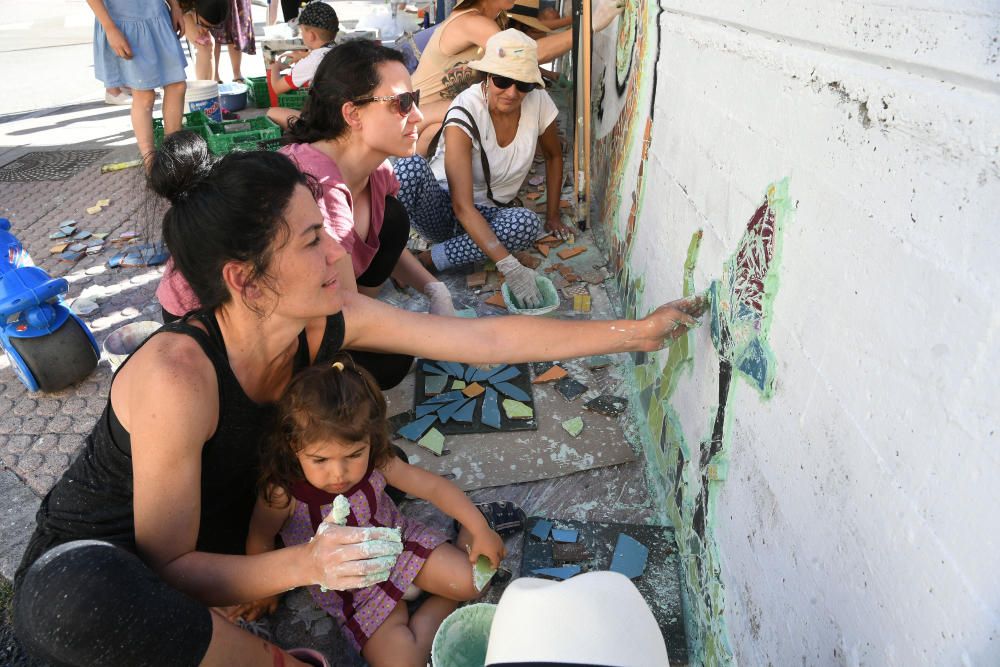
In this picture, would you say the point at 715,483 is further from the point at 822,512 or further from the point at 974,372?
the point at 974,372

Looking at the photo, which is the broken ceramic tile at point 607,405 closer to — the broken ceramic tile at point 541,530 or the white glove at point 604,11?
the broken ceramic tile at point 541,530

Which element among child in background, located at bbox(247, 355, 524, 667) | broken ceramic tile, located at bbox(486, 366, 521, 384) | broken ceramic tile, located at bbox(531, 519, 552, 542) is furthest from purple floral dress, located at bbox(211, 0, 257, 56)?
broken ceramic tile, located at bbox(531, 519, 552, 542)

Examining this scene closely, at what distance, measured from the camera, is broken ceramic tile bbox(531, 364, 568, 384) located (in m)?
3.11

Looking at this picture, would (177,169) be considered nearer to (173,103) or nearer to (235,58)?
(173,103)

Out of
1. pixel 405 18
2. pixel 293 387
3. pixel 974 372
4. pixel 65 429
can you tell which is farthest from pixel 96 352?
pixel 405 18

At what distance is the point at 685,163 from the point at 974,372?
61.5 inches

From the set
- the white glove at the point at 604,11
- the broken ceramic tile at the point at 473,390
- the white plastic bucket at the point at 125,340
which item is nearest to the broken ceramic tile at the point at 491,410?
the broken ceramic tile at the point at 473,390

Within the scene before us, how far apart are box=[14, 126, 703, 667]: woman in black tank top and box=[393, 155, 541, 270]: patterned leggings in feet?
6.75

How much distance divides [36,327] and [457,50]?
2.98 metres

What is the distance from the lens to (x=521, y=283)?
353 cm

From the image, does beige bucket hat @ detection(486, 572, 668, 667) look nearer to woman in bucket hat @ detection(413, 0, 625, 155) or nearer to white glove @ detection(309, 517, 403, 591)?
white glove @ detection(309, 517, 403, 591)

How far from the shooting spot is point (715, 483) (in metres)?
Result: 1.82

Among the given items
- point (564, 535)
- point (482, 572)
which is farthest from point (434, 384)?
point (482, 572)

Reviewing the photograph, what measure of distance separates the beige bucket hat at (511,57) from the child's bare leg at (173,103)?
268 cm
